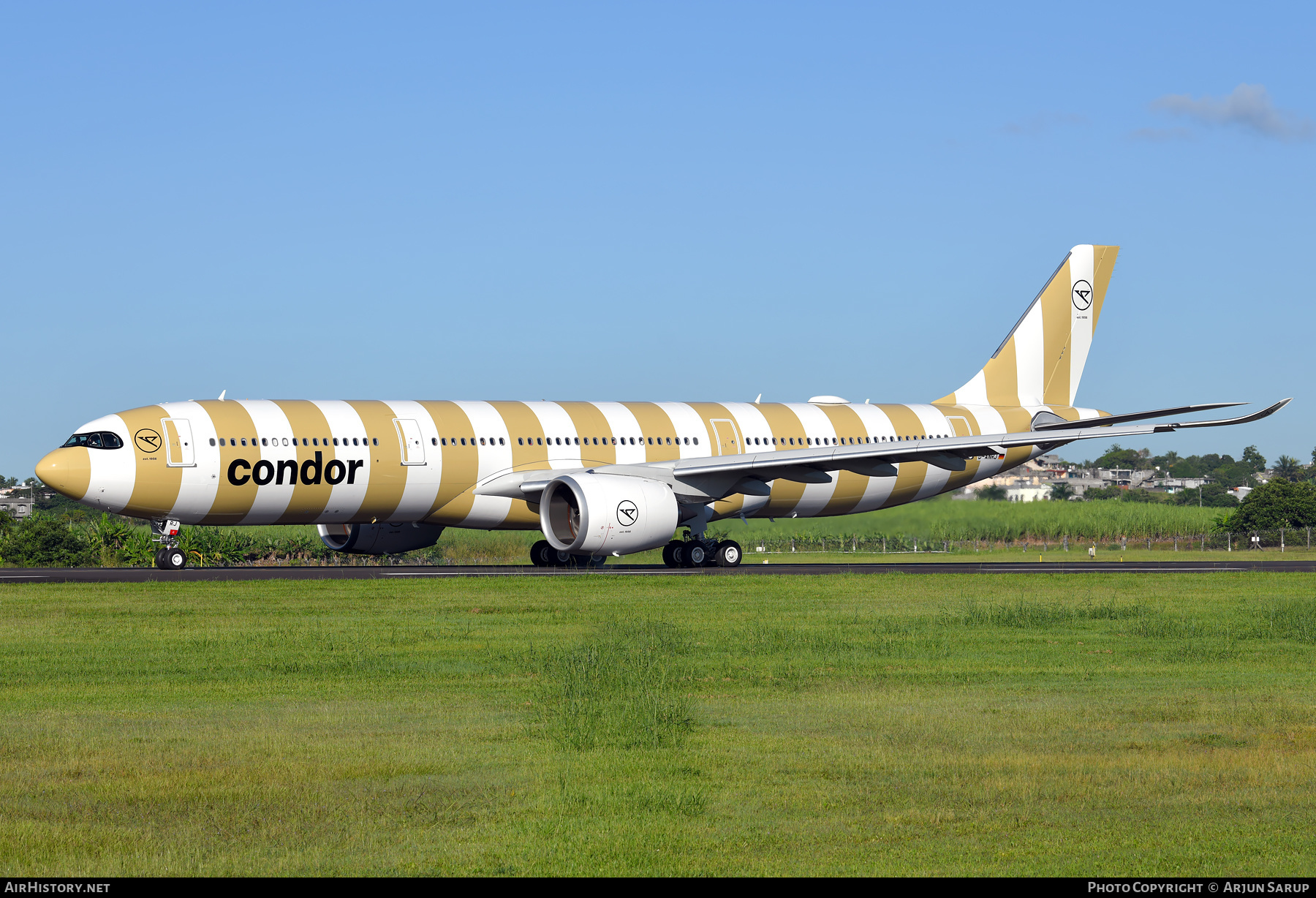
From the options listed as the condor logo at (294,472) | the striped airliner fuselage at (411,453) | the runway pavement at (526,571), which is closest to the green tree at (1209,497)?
the striped airliner fuselage at (411,453)

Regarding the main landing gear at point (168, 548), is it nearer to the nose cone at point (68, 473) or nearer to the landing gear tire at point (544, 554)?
the nose cone at point (68, 473)

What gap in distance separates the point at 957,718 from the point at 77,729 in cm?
716

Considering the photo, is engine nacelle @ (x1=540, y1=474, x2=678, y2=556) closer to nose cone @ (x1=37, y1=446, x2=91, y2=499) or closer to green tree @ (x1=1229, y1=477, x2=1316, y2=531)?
nose cone @ (x1=37, y1=446, x2=91, y2=499)

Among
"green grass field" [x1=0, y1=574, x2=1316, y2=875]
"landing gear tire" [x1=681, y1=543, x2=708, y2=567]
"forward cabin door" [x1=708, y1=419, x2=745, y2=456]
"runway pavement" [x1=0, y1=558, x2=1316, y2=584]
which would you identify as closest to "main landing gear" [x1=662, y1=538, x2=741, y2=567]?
"landing gear tire" [x1=681, y1=543, x2=708, y2=567]

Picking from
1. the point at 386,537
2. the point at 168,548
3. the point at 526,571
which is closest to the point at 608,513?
the point at 526,571

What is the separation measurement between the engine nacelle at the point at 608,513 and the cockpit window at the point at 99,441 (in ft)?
30.6

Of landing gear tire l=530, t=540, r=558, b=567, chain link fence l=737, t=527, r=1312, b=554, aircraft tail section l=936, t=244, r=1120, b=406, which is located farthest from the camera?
chain link fence l=737, t=527, r=1312, b=554

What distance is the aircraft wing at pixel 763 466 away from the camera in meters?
34.2

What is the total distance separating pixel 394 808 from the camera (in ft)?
28.9

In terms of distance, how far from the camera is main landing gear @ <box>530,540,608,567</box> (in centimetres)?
3694

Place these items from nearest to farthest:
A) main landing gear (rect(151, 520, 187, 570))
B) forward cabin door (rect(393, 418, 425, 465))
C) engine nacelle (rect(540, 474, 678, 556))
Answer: engine nacelle (rect(540, 474, 678, 556)), main landing gear (rect(151, 520, 187, 570)), forward cabin door (rect(393, 418, 425, 465))

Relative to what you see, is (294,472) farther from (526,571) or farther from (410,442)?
(526,571)

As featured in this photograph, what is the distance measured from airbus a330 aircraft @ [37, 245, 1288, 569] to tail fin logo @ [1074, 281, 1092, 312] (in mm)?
5405

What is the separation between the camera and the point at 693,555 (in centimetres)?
3566
